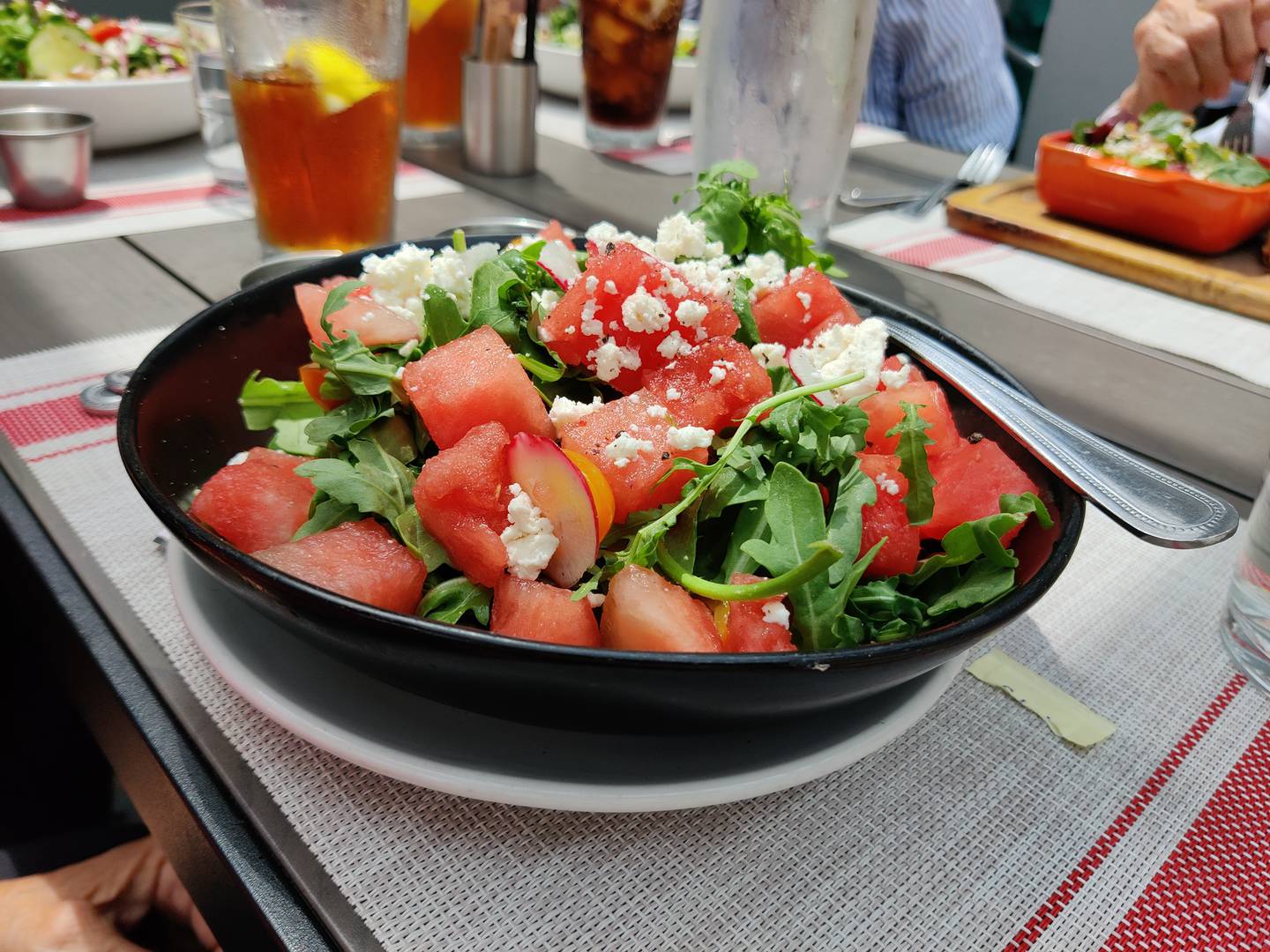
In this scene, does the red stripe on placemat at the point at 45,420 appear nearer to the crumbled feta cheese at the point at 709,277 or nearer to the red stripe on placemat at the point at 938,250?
the crumbled feta cheese at the point at 709,277

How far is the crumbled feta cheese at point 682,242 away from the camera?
842 millimetres

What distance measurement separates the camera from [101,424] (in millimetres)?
964

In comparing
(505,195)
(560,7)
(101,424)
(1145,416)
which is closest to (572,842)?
(101,424)

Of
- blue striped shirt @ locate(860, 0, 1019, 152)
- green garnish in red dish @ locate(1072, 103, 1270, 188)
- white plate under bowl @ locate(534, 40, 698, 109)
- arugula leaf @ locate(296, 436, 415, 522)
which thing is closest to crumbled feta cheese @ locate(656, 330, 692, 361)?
arugula leaf @ locate(296, 436, 415, 522)

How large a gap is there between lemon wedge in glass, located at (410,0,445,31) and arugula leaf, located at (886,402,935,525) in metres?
1.65

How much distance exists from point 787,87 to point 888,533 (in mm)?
1016

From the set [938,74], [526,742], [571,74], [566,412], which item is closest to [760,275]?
[566,412]

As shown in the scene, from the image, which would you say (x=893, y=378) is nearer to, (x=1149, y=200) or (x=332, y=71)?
(x=332, y=71)

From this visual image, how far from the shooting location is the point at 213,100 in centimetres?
170

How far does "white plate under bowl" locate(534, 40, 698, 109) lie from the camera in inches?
96.2

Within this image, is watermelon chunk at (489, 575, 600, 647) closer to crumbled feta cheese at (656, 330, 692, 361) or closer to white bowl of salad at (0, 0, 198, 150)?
→ crumbled feta cheese at (656, 330, 692, 361)

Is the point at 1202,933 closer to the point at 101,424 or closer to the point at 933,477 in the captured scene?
the point at 933,477

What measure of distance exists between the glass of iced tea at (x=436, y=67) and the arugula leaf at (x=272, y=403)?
1262 millimetres

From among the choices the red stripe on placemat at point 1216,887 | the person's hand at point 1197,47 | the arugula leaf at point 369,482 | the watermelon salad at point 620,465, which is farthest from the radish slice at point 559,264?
the person's hand at point 1197,47
